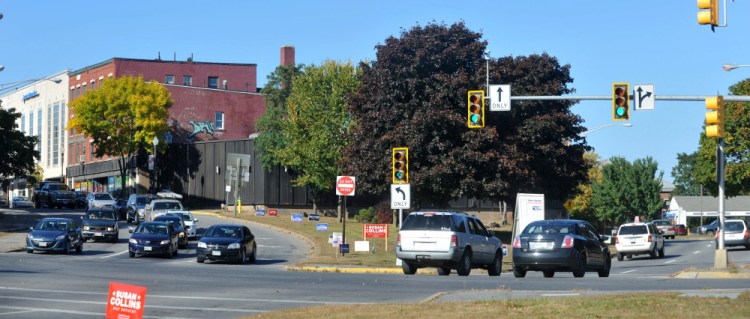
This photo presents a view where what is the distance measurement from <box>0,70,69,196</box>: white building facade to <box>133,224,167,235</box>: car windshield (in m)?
66.6

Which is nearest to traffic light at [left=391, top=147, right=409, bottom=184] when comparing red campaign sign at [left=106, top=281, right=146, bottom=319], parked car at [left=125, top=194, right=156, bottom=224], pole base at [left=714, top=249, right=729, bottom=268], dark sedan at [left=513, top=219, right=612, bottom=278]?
dark sedan at [left=513, top=219, right=612, bottom=278]

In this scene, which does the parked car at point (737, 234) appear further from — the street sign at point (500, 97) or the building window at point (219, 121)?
the building window at point (219, 121)

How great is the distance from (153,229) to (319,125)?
30.4 meters

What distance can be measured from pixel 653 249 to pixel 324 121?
94.8 feet

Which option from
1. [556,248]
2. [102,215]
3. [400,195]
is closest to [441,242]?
[556,248]

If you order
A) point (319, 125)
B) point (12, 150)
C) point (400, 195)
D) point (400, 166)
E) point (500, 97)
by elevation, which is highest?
point (319, 125)

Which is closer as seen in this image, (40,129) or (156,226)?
(156,226)

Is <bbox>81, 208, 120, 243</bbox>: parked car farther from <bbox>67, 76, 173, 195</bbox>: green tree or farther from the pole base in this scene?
<bbox>67, 76, 173, 195</bbox>: green tree

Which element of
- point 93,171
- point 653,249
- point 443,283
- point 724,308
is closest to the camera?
point 724,308

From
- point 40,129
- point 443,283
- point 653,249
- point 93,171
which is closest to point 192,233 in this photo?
point 653,249

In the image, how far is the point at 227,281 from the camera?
89.0ft

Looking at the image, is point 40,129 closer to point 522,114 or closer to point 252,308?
point 522,114

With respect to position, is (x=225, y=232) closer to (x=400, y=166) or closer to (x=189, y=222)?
(x=400, y=166)

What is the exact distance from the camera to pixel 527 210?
146ft
